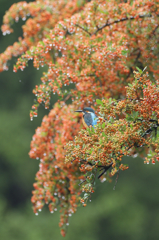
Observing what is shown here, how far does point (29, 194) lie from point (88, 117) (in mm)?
11527

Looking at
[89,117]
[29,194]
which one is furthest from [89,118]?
[29,194]

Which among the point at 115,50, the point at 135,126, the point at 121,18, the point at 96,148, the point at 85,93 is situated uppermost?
the point at 121,18

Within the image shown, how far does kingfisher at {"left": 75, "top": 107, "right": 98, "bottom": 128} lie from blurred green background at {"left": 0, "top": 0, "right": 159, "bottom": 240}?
859 cm

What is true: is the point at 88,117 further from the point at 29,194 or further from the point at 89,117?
the point at 29,194

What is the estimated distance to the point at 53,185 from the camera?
370 centimetres

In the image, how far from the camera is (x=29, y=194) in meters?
14.3

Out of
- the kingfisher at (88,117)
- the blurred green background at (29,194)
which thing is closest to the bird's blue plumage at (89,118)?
the kingfisher at (88,117)

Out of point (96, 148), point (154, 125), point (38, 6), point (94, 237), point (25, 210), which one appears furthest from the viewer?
point (25, 210)

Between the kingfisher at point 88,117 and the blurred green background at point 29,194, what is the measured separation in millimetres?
8592

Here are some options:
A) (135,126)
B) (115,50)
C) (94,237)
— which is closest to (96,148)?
(135,126)

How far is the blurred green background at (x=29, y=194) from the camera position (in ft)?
40.8

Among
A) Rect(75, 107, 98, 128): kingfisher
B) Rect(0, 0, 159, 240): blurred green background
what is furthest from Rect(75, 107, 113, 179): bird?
Rect(0, 0, 159, 240): blurred green background

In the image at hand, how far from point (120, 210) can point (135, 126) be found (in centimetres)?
1088

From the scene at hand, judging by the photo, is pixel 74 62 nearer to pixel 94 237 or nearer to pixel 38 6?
pixel 38 6
